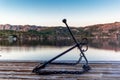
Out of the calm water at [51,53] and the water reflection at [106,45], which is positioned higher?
the calm water at [51,53]

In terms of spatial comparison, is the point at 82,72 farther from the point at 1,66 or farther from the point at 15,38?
the point at 15,38

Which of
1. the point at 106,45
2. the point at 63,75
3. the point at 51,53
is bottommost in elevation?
the point at 106,45

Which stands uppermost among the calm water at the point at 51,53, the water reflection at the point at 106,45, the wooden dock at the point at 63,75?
the wooden dock at the point at 63,75

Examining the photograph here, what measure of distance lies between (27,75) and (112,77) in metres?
1.85

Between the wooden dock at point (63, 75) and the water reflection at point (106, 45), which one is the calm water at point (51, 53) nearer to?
the water reflection at point (106, 45)

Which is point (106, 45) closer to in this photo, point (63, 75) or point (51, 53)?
point (51, 53)

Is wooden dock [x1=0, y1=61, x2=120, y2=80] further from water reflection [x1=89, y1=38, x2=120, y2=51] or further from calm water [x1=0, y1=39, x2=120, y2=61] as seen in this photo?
water reflection [x1=89, y1=38, x2=120, y2=51]

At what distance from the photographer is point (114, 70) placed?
835cm

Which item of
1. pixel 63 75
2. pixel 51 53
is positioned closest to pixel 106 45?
pixel 51 53

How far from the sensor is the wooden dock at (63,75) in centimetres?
750

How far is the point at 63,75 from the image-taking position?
7.86 m

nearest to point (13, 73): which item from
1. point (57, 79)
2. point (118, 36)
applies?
point (57, 79)

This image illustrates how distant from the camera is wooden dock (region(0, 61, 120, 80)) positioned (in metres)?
7.50

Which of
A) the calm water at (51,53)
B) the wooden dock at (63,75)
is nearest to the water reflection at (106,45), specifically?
the calm water at (51,53)
